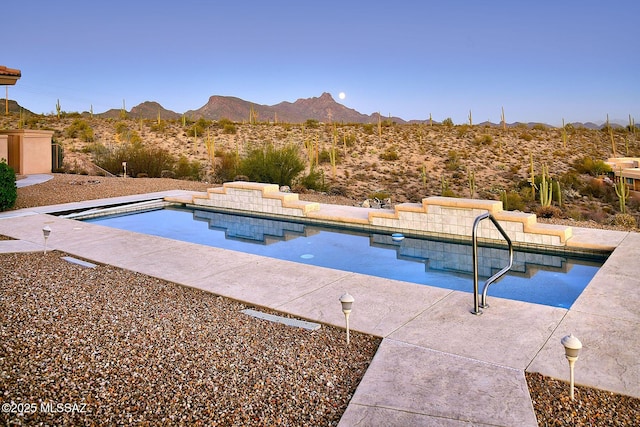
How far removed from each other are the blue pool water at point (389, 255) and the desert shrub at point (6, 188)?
2.31 m

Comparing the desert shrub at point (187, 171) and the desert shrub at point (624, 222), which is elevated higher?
the desert shrub at point (187, 171)

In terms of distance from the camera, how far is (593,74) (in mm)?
39156

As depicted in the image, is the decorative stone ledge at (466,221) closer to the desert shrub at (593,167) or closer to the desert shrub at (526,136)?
the desert shrub at (593,167)

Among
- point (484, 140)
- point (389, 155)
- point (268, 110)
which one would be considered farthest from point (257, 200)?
point (268, 110)

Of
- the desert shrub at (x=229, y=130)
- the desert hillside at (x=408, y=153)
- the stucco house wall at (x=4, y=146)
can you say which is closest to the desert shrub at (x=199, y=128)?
the desert hillside at (x=408, y=153)

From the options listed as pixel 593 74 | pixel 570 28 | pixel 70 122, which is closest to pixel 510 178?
pixel 570 28

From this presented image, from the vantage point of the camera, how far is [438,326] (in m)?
5.53

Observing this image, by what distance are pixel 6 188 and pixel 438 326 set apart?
Answer: 40.3 ft

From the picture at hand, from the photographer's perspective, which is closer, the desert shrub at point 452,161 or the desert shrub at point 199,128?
the desert shrub at point 452,161

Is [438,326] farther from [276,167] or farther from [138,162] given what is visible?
[138,162]

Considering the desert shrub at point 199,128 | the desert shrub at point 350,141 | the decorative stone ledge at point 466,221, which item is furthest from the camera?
the desert shrub at point 199,128

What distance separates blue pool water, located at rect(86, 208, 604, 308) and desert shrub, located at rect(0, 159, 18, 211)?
2314 millimetres

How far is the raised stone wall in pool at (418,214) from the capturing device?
9.80 metres

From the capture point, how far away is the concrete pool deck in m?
4.00
